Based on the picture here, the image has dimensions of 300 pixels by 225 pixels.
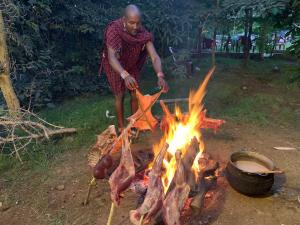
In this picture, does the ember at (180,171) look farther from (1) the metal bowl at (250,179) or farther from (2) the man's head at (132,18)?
(2) the man's head at (132,18)

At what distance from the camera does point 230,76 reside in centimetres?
882

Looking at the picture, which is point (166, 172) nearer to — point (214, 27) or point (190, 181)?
point (190, 181)

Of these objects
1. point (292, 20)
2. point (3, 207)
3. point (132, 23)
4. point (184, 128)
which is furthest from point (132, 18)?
point (292, 20)

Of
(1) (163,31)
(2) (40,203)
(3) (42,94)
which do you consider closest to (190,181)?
(2) (40,203)

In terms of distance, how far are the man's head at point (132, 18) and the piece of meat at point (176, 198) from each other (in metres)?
2.35

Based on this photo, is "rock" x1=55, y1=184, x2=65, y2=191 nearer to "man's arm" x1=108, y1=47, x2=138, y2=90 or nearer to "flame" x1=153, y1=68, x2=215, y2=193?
"flame" x1=153, y1=68, x2=215, y2=193

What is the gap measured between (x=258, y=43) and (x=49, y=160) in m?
8.50

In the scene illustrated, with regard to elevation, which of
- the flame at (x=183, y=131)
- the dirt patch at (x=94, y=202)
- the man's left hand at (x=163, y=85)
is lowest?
the dirt patch at (x=94, y=202)

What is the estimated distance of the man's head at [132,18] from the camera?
433cm

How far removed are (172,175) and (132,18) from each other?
7.69 feet

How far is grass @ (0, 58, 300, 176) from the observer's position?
4812 millimetres

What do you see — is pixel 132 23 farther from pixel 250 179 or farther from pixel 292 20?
pixel 292 20

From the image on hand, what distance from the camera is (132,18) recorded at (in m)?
4.35

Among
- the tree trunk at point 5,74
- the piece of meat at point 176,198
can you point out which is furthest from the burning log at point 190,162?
the tree trunk at point 5,74
